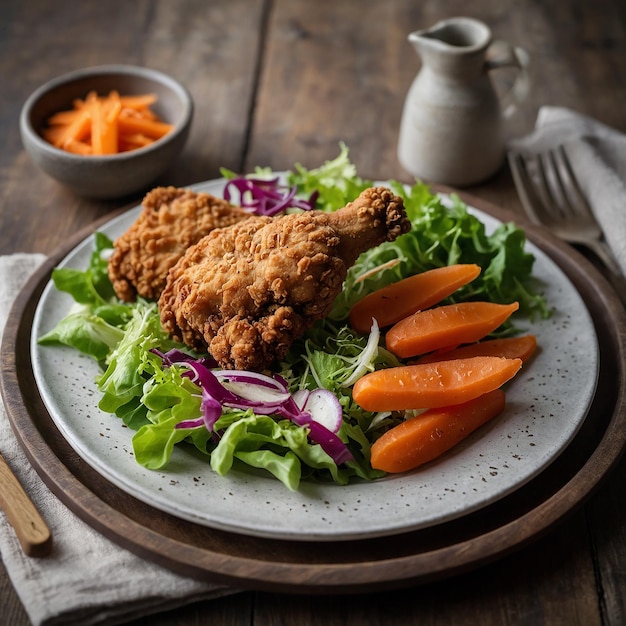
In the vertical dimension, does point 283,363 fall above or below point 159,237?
below

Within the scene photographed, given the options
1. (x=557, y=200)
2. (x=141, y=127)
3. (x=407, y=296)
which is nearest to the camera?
(x=407, y=296)

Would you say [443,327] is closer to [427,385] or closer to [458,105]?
[427,385]

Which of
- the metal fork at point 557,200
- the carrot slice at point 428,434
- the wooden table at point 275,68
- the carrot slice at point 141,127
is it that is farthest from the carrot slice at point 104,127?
the carrot slice at point 428,434

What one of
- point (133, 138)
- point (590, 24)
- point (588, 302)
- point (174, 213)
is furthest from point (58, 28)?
point (588, 302)

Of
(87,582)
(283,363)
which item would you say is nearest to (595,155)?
(283,363)

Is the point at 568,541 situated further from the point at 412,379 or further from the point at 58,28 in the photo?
the point at 58,28

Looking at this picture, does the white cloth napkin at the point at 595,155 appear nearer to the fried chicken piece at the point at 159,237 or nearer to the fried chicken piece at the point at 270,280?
the fried chicken piece at the point at 270,280

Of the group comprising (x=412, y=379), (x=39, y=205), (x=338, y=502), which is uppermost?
(x=412, y=379)
